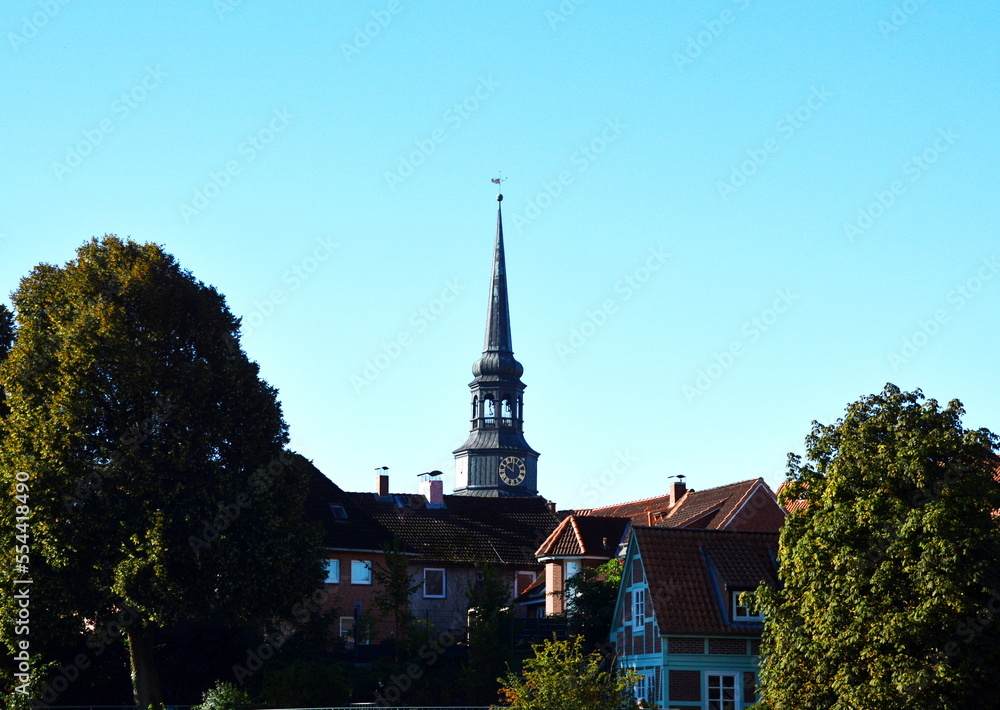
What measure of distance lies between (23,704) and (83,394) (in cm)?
898

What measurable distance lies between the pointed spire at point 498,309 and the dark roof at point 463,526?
1704 inches

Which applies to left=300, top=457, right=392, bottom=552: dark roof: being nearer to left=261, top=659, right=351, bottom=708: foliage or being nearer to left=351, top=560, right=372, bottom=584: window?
left=351, top=560, right=372, bottom=584: window

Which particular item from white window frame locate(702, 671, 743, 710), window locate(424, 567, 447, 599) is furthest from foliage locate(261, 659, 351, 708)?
window locate(424, 567, 447, 599)

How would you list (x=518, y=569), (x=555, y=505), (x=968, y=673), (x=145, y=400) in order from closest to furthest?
(x=968, y=673) → (x=145, y=400) → (x=518, y=569) → (x=555, y=505)

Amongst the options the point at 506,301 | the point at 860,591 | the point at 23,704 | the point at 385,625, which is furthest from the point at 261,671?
the point at 506,301

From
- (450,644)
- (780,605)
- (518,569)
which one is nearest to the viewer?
(780,605)

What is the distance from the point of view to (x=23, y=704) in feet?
116

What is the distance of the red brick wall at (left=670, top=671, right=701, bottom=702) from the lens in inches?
1520

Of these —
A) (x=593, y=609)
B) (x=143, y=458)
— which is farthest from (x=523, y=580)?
(x=143, y=458)

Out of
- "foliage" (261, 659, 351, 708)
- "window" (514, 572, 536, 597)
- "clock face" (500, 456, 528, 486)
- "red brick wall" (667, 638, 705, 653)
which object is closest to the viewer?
"foliage" (261, 659, 351, 708)

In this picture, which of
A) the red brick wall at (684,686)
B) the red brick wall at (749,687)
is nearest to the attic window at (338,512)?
the red brick wall at (684,686)

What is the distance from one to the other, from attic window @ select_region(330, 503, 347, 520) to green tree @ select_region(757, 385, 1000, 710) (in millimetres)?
33181

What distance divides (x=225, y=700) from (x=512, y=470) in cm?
7780

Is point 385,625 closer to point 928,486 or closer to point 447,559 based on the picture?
point 447,559
